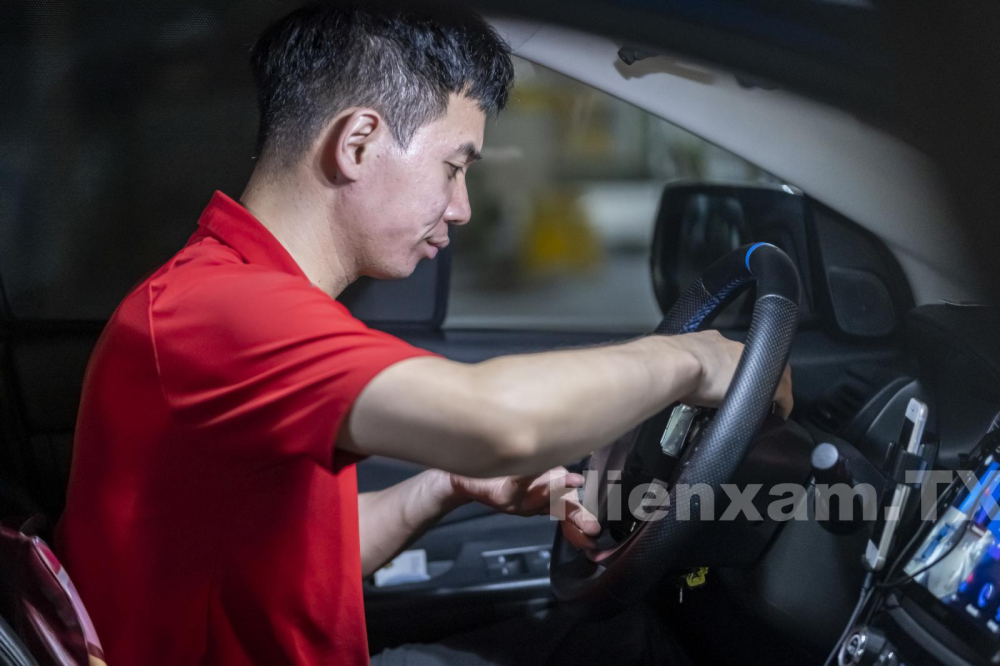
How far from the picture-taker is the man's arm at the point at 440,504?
39.6 inches

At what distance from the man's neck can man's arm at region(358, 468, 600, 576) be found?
0.33 m

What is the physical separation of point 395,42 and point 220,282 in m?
0.36

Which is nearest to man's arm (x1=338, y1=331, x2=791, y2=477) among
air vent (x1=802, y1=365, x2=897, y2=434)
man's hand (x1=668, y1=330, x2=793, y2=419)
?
man's hand (x1=668, y1=330, x2=793, y2=419)

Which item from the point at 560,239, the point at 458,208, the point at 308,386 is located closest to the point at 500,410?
the point at 308,386

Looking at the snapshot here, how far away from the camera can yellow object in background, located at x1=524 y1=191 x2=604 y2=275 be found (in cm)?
238

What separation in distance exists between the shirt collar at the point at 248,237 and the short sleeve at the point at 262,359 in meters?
0.12

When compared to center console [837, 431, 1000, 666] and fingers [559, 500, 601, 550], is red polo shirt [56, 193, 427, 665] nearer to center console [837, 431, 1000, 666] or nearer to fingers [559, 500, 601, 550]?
fingers [559, 500, 601, 550]

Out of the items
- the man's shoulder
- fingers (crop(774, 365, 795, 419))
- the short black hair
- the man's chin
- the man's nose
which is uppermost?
the short black hair

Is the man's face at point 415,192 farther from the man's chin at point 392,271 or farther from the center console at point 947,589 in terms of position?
the center console at point 947,589

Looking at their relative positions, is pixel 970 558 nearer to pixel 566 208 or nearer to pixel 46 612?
pixel 46 612

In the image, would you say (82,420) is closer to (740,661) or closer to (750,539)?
(750,539)

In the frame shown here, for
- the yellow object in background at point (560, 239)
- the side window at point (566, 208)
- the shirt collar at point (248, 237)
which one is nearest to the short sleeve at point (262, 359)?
the shirt collar at point (248, 237)

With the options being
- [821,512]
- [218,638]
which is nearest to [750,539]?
[821,512]

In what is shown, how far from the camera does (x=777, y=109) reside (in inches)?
50.7
